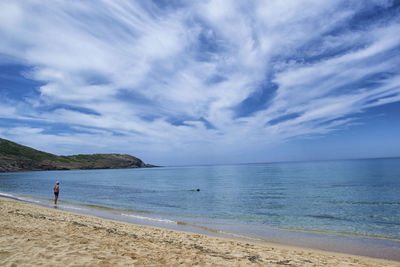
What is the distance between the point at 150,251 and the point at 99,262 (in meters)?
2.37

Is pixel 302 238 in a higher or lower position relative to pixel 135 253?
lower

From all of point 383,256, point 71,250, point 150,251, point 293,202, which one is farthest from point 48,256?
point 293,202

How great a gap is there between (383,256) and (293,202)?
16899 millimetres

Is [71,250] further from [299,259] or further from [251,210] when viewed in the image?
[251,210]

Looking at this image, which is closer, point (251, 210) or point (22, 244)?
point (22, 244)

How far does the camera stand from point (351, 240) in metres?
14.2

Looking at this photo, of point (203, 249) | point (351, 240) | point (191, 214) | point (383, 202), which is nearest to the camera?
point (203, 249)

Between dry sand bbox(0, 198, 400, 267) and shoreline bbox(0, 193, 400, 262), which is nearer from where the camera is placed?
dry sand bbox(0, 198, 400, 267)

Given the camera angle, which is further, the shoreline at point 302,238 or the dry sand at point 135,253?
the shoreline at point 302,238

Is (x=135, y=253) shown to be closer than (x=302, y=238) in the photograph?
Yes

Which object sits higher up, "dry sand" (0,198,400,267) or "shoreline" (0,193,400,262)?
"dry sand" (0,198,400,267)

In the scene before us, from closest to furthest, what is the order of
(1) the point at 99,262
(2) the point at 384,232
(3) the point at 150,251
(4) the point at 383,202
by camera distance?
(1) the point at 99,262 → (3) the point at 150,251 → (2) the point at 384,232 → (4) the point at 383,202

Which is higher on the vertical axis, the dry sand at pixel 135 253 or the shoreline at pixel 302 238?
the dry sand at pixel 135 253

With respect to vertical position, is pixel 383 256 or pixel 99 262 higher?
pixel 99 262
